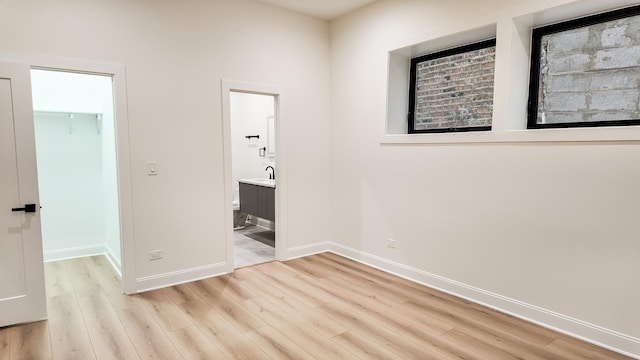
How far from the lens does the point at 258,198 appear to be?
526 cm

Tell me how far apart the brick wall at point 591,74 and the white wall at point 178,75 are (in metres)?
2.50

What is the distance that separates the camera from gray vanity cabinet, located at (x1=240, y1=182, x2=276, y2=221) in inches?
195

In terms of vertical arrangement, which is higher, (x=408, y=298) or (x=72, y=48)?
(x=72, y=48)

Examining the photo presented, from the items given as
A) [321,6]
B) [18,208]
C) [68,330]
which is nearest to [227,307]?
[68,330]

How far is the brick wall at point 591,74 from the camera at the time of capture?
2.51 metres

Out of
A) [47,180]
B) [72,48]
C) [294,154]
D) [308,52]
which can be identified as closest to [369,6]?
[308,52]

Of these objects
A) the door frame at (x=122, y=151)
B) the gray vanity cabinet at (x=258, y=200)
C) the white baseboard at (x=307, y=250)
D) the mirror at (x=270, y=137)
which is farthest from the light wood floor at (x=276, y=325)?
the mirror at (x=270, y=137)

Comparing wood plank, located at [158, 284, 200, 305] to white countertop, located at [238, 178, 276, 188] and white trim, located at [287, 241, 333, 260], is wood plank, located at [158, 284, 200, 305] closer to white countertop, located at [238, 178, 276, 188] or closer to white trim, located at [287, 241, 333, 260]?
white trim, located at [287, 241, 333, 260]

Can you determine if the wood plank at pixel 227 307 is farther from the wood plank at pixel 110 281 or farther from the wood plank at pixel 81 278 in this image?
the wood plank at pixel 81 278

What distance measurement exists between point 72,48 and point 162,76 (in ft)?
2.29

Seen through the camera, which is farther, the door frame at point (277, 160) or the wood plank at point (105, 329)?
the door frame at point (277, 160)

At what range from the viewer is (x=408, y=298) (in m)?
3.25

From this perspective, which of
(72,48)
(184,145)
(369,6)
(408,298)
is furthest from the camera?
(369,6)

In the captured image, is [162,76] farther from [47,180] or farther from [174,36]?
[47,180]
